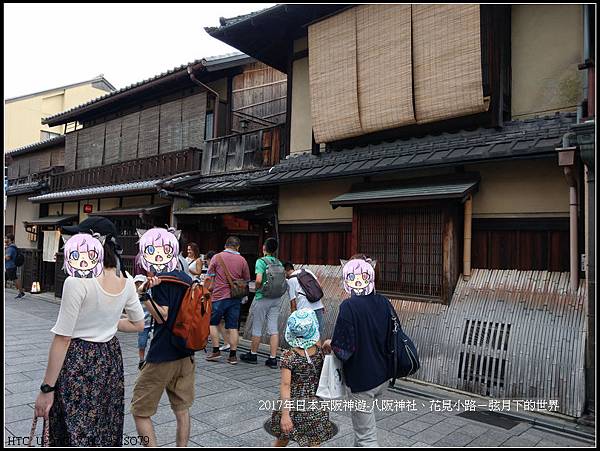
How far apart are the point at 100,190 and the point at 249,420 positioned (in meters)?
Answer: 12.7

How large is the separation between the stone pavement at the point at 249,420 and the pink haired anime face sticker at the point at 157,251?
2.09m

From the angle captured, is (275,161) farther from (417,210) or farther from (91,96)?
(91,96)

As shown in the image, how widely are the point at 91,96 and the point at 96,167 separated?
642 inches

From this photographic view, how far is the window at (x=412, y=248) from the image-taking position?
749 cm

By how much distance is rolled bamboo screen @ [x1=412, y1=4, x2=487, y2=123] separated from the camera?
7.20 m

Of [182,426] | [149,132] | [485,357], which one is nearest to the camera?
[182,426]

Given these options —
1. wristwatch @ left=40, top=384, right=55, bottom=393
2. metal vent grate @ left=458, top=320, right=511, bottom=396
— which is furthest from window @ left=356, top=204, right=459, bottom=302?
wristwatch @ left=40, top=384, right=55, bottom=393

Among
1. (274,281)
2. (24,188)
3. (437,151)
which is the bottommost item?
(274,281)

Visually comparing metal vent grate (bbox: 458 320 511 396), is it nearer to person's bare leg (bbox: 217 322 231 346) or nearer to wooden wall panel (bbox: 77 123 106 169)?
person's bare leg (bbox: 217 322 231 346)

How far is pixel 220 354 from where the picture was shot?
8.51 meters

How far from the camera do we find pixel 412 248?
8016 millimetres

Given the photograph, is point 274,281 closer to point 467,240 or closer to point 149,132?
point 467,240

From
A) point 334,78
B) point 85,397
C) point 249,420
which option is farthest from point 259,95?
point 85,397

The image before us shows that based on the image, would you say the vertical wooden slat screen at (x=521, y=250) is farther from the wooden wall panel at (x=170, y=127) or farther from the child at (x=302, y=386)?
the wooden wall panel at (x=170, y=127)
